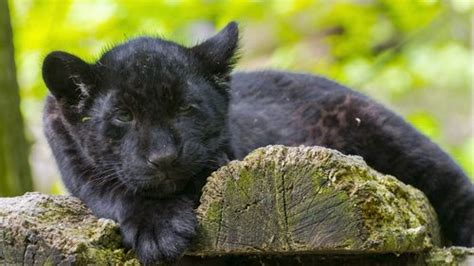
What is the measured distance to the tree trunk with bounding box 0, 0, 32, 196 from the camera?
5672 mm

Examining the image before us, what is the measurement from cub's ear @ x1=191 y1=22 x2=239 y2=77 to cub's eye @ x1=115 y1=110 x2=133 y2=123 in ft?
2.04

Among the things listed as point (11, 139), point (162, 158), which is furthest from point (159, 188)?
point (11, 139)

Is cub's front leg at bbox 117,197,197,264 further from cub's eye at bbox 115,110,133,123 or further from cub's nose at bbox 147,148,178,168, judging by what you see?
cub's eye at bbox 115,110,133,123

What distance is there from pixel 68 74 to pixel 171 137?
692 millimetres

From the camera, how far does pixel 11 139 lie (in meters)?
5.69

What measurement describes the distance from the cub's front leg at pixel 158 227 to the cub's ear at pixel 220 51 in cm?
90

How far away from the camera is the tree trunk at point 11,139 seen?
18.6 ft

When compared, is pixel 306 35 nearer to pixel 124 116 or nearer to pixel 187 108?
pixel 187 108

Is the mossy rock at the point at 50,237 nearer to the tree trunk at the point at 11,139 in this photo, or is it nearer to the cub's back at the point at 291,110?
the cub's back at the point at 291,110

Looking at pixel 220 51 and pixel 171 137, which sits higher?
pixel 220 51

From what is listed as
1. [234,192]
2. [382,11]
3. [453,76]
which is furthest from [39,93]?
[234,192]

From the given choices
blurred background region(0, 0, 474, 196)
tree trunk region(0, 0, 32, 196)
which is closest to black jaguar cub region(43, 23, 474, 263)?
tree trunk region(0, 0, 32, 196)

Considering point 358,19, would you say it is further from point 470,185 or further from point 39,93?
point 470,185

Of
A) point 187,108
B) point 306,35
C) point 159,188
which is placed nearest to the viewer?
point 159,188
